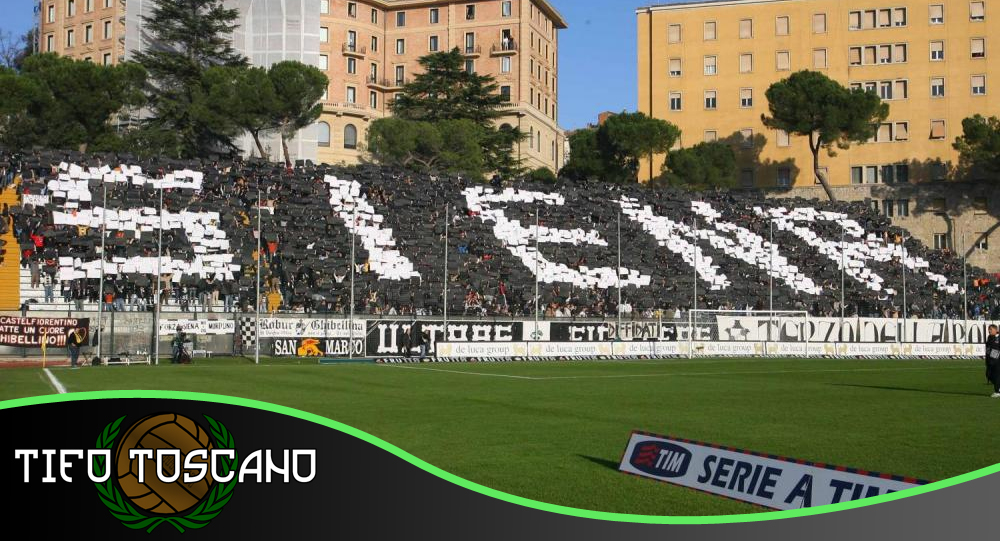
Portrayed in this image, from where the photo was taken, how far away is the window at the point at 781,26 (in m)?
95.6

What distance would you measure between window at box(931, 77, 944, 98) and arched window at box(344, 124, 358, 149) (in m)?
52.3

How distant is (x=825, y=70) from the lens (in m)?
94.2

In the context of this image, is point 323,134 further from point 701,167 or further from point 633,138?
point 701,167

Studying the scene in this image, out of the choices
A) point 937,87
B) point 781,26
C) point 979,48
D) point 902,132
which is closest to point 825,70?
point 781,26

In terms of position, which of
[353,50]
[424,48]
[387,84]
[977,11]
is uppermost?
[424,48]

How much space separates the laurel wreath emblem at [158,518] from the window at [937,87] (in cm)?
9504

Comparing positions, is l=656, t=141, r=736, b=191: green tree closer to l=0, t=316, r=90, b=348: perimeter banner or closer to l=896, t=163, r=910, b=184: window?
l=896, t=163, r=910, b=184: window

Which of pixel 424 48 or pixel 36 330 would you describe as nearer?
pixel 36 330

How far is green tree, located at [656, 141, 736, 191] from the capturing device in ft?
286

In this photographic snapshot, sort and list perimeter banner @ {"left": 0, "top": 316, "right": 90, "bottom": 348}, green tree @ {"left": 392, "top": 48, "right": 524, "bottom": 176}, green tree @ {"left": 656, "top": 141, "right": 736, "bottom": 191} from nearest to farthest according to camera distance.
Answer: perimeter banner @ {"left": 0, "top": 316, "right": 90, "bottom": 348} < green tree @ {"left": 656, "top": 141, "right": 736, "bottom": 191} < green tree @ {"left": 392, "top": 48, "right": 524, "bottom": 176}

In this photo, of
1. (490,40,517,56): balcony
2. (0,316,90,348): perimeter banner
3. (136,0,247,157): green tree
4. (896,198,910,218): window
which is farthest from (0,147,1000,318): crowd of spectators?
(490,40,517,56): balcony

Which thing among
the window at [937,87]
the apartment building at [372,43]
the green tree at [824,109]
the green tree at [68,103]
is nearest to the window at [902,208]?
the green tree at [824,109]

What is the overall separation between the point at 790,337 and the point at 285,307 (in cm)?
2235

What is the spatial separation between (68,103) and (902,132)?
64512 millimetres
